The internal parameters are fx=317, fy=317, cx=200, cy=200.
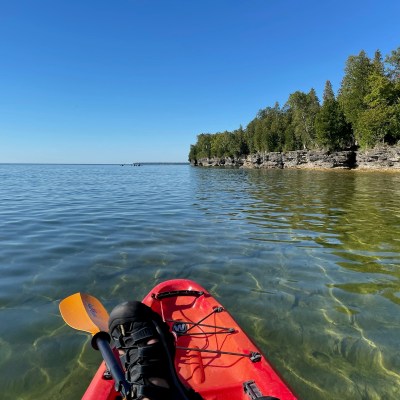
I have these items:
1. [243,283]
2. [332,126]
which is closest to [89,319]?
[243,283]

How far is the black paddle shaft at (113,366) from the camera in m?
3.13

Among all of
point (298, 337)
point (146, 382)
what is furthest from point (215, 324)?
point (146, 382)

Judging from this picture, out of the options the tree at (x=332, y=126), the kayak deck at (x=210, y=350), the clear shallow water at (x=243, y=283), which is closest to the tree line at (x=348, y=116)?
the tree at (x=332, y=126)

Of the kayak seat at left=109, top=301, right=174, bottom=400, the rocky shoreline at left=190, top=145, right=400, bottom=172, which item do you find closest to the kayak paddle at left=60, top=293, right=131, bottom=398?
the kayak seat at left=109, top=301, right=174, bottom=400

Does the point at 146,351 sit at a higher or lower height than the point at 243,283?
higher

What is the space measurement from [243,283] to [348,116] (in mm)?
74839

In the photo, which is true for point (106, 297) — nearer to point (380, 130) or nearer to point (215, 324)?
point (215, 324)

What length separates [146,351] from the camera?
328 cm

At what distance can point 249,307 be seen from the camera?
6473 millimetres

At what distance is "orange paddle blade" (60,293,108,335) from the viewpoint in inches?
179

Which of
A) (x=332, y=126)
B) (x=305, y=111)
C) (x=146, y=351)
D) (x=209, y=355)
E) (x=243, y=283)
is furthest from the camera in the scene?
(x=305, y=111)

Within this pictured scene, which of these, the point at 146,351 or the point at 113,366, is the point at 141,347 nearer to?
the point at 146,351

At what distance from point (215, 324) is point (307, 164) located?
284 feet

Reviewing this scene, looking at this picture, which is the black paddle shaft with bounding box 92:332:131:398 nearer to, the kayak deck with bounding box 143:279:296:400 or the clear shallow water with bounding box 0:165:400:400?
the kayak deck with bounding box 143:279:296:400
